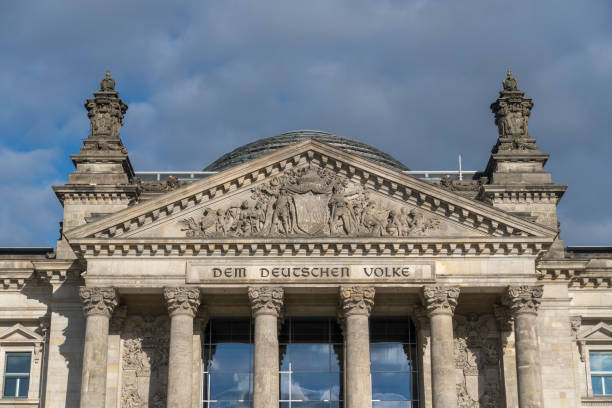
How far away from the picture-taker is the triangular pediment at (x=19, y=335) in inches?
1969

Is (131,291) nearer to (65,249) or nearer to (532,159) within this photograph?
(65,249)

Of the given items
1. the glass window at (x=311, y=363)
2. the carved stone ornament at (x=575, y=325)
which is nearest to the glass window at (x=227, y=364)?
the glass window at (x=311, y=363)

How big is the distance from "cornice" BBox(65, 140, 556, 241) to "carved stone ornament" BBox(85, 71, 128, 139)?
803 centimetres

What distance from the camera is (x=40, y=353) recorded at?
50.0 m

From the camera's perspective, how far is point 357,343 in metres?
45.3

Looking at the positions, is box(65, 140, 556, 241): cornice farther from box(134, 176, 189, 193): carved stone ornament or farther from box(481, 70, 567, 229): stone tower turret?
box(134, 176, 189, 193): carved stone ornament

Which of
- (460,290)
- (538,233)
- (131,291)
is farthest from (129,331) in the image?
(538,233)

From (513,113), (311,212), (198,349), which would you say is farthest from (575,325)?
(198,349)

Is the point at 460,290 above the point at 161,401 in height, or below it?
above

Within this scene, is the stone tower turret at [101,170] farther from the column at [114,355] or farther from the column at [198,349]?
the column at [198,349]

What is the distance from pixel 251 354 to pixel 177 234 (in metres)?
6.76

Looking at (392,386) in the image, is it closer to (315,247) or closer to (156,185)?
(315,247)

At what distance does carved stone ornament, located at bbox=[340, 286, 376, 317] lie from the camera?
45.8 meters

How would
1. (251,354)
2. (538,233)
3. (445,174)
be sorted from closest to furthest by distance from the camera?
(538,233), (251,354), (445,174)
